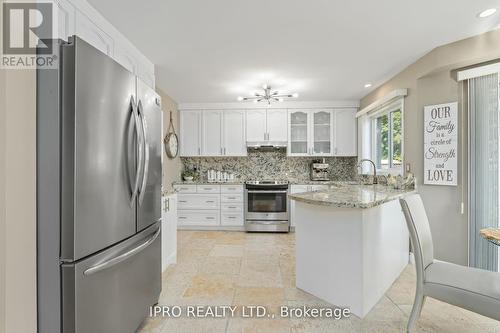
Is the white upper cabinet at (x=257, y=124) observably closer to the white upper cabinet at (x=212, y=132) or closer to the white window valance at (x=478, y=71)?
the white upper cabinet at (x=212, y=132)

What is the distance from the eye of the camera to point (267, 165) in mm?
4992

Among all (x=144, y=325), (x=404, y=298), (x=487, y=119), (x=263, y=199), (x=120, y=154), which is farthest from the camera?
(x=263, y=199)

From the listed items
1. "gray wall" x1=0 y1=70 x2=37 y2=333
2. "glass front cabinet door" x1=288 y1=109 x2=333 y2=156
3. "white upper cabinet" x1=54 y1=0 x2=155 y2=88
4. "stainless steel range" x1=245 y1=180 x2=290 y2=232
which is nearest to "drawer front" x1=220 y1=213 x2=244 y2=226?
"stainless steel range" x1=245 y1=180 x2=290 y2=232

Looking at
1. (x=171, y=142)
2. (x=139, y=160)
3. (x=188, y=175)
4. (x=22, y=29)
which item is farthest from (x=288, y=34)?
(x=188, y=175)

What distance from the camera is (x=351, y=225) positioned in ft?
6.12

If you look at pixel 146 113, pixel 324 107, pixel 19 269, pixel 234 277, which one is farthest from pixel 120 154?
pixel 324 107

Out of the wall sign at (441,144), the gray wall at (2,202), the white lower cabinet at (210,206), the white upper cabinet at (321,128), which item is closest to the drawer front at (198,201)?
the white lower cabinet at (210,206)

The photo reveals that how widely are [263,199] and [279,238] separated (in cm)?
74

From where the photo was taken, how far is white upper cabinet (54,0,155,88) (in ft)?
5.20

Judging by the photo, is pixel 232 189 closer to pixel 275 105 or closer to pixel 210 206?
pixel 210 206

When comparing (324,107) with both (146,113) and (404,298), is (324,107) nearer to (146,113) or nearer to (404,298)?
(404,298)

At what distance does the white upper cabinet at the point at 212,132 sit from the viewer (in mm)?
4707

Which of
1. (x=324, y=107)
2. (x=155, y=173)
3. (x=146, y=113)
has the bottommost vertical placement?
(x=155, y=173)

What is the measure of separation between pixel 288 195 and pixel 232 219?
7.56ft
